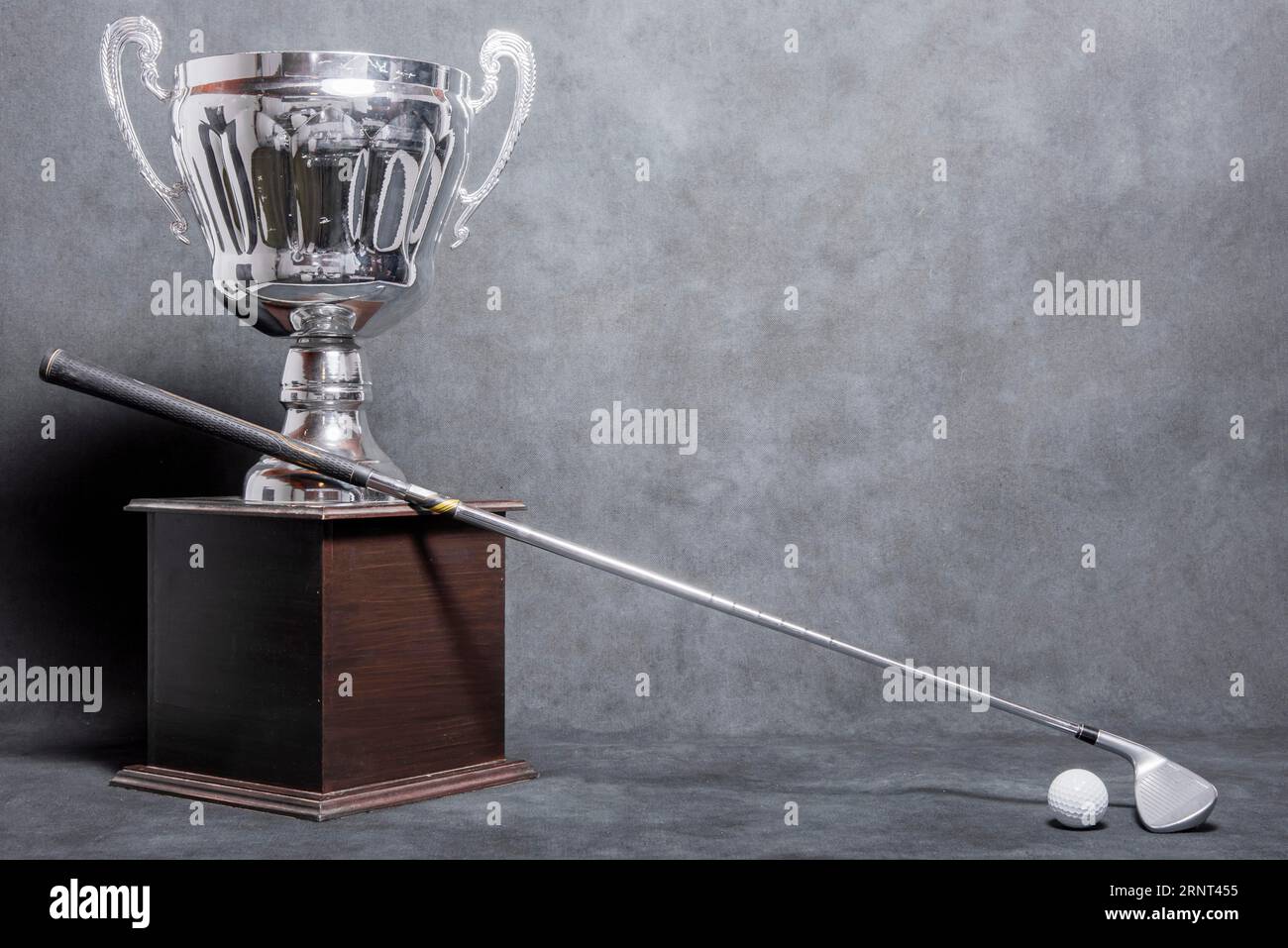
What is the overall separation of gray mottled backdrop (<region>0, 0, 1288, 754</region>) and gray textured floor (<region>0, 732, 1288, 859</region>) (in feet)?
0.84

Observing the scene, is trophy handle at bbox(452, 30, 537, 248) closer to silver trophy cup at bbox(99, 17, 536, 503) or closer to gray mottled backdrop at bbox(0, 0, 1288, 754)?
silver trophy cup at bbox(99, 17, 536, 503)

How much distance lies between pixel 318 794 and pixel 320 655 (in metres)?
0.17

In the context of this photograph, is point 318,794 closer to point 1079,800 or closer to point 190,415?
point 190,415

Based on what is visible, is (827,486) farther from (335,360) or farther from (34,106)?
(34,106)

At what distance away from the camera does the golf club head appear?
1.76 m

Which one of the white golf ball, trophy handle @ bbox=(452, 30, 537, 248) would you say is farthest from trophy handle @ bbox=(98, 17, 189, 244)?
the white golf ball

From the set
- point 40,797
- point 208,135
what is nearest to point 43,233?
point 208,135

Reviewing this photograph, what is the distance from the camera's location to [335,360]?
204 centimetres

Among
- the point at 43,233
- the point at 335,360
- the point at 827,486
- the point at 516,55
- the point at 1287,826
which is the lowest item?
the point at 1287,826

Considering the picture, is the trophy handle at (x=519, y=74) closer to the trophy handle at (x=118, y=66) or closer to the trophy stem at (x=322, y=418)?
the trophy stem at (x=322, y=418)

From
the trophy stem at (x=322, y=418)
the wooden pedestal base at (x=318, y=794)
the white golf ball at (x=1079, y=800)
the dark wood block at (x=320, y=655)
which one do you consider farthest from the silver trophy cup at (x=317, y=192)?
the white golf ball at (x=1079, y=800)

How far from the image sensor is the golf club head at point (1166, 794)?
1760mm

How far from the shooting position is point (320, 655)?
1.77 meters

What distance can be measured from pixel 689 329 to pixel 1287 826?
1223 mm
